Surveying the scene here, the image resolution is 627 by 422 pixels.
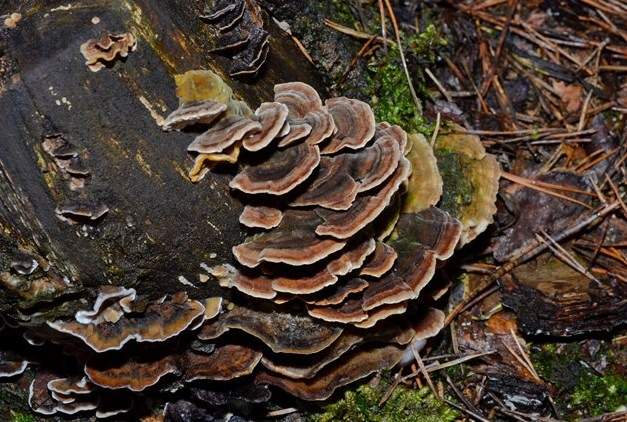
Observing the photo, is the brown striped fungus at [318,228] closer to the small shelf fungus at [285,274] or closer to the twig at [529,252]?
the small shelf fungus at [285,274]

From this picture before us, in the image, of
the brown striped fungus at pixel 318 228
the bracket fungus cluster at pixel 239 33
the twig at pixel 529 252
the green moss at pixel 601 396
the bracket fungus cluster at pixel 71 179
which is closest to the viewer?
the bracket fungus cluster at pixel 71 179

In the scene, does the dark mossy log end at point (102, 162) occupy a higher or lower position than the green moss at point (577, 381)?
higher

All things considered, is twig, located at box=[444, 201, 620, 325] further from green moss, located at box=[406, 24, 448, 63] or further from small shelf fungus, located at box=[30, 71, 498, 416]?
green moss, located at box=[406, 24, 448, 63]

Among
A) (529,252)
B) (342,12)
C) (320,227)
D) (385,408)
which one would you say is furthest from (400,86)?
(385,408)

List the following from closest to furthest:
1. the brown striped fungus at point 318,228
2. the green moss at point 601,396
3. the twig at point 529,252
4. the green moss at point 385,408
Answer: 1. the brown striped fungus at point 318,228
2. the green moss at point 385,408
3. the green moss at point 601,396
4. the twig at point 529,252

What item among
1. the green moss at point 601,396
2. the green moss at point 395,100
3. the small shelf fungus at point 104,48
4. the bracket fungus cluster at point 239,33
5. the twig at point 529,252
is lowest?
the green moss at point 601,396

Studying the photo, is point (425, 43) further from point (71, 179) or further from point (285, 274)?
point (71, 179)

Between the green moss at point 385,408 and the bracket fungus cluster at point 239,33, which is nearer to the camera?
the bracket fungus cluster at point 239,33

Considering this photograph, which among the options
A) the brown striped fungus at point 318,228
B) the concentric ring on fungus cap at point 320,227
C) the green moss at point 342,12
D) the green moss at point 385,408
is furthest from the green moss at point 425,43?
the green moss at point 385,408
